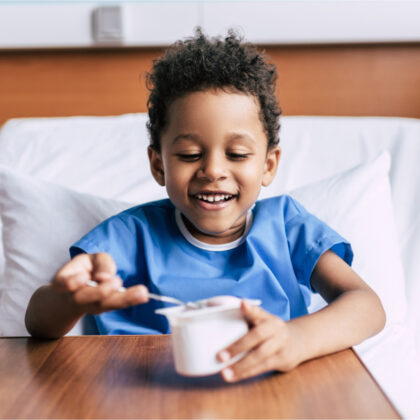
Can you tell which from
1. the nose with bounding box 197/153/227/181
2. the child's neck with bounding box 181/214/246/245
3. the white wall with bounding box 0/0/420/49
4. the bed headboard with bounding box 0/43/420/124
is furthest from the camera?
the bed headboard with bounding box 0/43/420/124

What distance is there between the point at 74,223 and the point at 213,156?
454mm

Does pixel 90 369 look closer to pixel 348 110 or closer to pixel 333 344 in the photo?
pixel 333 344

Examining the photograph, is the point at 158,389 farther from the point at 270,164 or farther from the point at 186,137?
the point at 270,164

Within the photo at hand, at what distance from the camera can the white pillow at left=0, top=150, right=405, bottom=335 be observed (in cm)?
119

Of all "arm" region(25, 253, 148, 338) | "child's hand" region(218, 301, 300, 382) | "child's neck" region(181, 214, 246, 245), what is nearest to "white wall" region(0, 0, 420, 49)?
"child's neck" region(181, 214, 246, 245)

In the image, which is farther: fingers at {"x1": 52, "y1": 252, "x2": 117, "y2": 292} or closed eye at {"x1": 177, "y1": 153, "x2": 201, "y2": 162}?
closed eye at {"x1": 177, "y1": 153, "x2": 201, "y2": 162}

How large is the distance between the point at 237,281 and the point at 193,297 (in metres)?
0.09

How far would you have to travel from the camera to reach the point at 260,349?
637mm

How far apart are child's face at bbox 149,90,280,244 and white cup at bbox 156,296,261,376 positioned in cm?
36

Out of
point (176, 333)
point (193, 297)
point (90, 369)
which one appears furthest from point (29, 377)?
point (193, 297)

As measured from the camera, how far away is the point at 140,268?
3.49ft

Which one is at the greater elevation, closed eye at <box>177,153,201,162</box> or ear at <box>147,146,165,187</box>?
closed eye at <box>177,153,201,162</box>

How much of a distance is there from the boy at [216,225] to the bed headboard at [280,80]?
911mm

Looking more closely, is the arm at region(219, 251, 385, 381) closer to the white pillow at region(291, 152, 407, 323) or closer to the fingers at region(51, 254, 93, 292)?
the fingers at region(51, 254, 93, 292)
